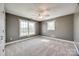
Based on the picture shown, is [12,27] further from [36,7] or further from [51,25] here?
[51,25]

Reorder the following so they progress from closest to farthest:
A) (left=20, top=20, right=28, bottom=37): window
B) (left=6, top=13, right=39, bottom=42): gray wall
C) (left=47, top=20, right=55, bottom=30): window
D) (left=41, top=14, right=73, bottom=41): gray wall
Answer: (left=6, top=13, right=39, bottom=42): gray wall < (left=41, top=14, right=73, bottom=41): gray wall < (left=20, top=20, right=28, bottom=37): window < (left=47, top=20, right=55, bottom=30): window

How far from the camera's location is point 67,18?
4023mm

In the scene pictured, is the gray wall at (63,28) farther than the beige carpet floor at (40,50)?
Yes

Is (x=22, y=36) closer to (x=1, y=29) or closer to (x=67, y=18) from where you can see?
(x=1, y=29)

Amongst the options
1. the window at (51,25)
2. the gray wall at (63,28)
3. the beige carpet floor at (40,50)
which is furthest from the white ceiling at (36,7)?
the window at (51,25)

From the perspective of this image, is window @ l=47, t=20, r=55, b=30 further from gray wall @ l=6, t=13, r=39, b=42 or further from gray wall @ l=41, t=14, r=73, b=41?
gray wall @ l=6, t=13, r=39, b=42

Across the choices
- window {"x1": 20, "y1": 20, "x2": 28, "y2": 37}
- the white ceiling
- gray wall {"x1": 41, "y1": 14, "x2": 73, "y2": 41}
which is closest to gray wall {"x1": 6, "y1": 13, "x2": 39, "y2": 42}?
window {"x1": 20, "y1": 20, "x2": 28, "y2": 37}

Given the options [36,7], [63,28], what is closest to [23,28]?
[36,7]

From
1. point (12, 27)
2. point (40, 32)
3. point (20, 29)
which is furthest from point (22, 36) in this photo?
point (40, 32)

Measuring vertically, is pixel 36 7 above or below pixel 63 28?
above

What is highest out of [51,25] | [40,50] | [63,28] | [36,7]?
[36,7]

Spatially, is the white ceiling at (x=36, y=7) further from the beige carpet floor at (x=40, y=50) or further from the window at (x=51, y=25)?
the window at (x=51, y=25)

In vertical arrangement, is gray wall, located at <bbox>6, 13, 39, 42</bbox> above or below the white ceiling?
below

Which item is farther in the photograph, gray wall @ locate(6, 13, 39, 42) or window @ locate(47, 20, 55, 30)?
window @ locate(47, 20, 55, 30)
